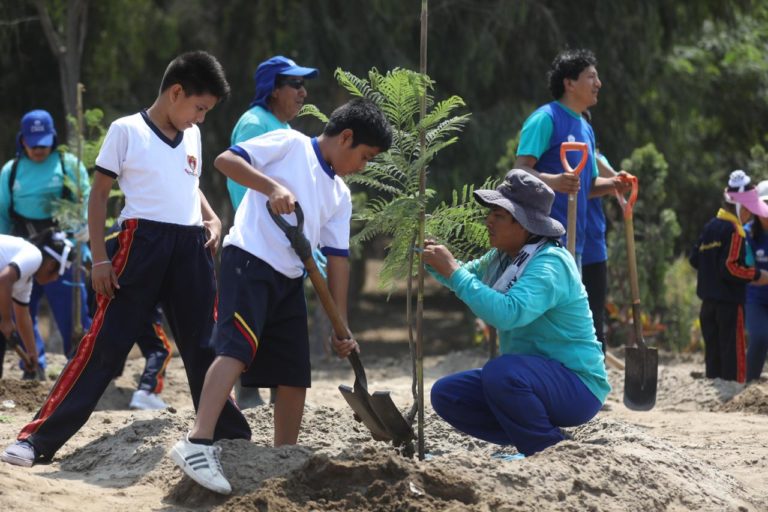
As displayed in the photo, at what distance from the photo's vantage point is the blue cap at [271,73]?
23.2 ft

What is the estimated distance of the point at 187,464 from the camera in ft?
15.7

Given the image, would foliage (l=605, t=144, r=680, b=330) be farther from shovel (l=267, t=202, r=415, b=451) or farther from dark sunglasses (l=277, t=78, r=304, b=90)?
shovel (l=267, t=202, r=415, b=451)

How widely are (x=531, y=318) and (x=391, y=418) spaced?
30.7 inches

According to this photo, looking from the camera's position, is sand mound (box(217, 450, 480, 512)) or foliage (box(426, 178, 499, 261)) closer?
sand mound (box(217, 450, 480, 512))

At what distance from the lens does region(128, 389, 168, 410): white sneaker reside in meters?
8.42

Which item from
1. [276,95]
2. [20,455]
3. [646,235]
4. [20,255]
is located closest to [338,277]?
[20,455]

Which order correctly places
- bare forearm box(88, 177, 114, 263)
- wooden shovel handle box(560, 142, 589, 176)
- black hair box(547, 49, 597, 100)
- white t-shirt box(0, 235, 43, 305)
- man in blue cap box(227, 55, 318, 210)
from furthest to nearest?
1. white t-shirt box(0, 235, 43, 305)
2. black hair box(547, 49, 597, 100)
3. man in blue cap box(227, 55, 318, 210)
4. wooden shovel handle box(560, 142, 589, 176)
5. bare forearm box(88, 177, 114, 263)

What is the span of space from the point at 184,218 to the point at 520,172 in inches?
62.4

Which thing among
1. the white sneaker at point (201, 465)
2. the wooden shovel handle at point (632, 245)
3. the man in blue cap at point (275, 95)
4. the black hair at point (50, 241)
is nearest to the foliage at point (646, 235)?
the wooden shovel handle at point (632, 245)

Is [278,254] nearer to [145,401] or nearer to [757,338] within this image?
[145,401]

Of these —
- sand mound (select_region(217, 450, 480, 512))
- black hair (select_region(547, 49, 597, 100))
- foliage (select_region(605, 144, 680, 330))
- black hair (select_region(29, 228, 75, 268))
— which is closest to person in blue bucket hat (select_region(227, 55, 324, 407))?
black hair (select_region(547, 49, 597, 100))

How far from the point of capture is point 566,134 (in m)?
7.17

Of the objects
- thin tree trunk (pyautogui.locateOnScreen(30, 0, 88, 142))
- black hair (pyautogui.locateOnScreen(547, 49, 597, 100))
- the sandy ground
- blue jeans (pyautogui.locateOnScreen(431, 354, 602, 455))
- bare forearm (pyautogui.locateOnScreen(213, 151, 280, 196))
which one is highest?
thin tree trunk (pyautogui.locateOnScreen(30, 0, 88, 142))

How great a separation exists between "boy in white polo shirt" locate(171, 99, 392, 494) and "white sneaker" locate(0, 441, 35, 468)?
34.8 inches
